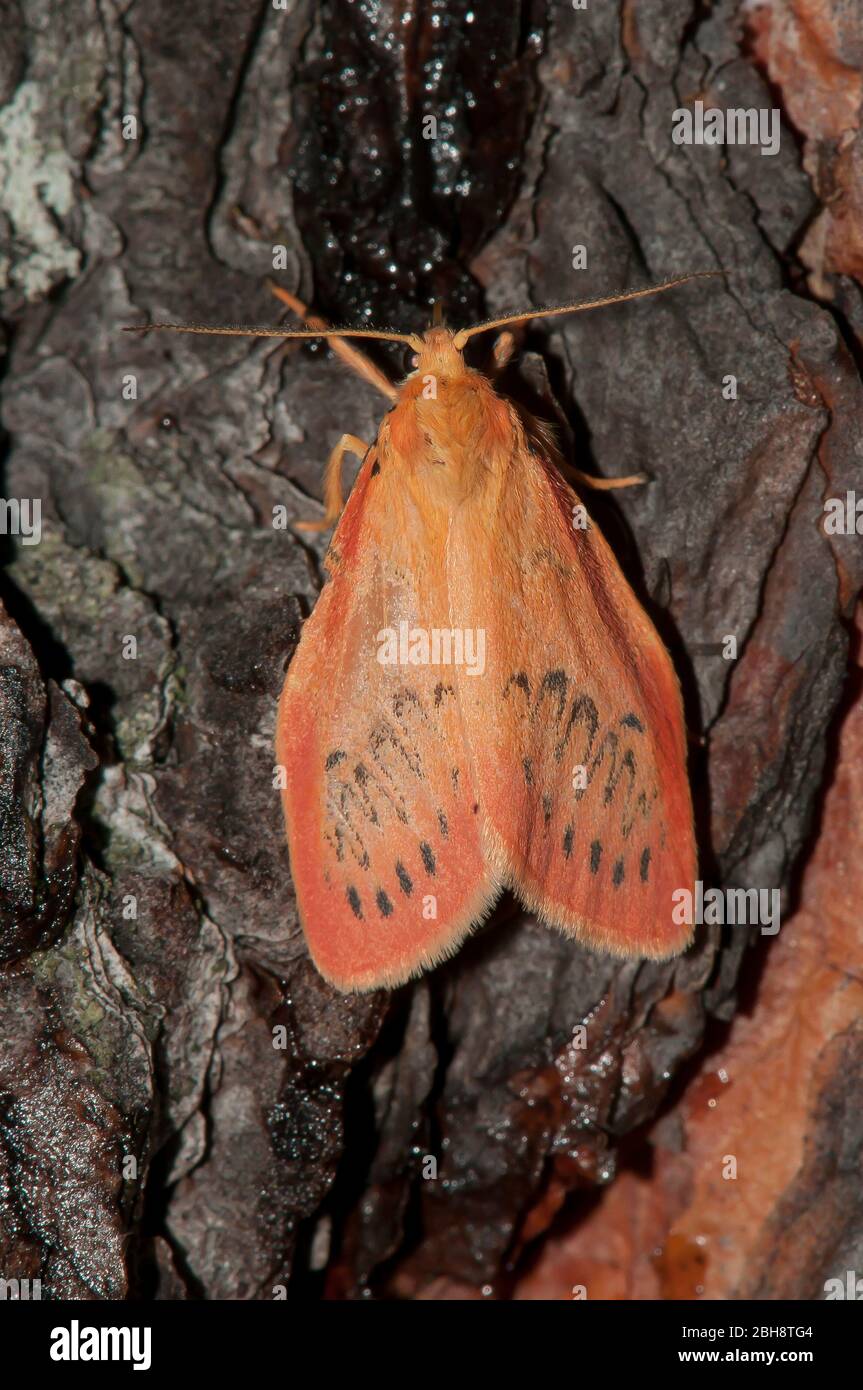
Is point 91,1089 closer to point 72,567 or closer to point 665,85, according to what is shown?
point 72,567

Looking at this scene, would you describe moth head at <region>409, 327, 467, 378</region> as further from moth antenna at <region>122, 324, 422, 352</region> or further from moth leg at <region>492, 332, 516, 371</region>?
moth leg at <region>492, 332, 516, 371</region>

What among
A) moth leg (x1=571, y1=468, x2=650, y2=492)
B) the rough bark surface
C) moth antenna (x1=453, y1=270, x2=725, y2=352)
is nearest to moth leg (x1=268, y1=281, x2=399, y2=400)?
the rough bark surface

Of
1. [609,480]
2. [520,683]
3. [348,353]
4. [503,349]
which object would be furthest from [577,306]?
[520,683]

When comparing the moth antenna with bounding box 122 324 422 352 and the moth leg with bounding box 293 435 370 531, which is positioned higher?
the moth antenna with bounding box 122 324 422 352

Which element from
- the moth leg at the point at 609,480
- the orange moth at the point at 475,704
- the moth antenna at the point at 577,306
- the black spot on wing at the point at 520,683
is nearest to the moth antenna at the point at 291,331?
the orange moth at the point at 475,704

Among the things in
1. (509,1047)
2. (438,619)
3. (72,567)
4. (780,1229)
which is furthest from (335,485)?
(780,1229)

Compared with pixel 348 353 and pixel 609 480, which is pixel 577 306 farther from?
pixel 348 353

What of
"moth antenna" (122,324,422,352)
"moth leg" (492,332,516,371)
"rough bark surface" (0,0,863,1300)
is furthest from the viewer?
"moth leg" (492,332,516,371)
